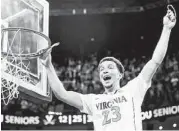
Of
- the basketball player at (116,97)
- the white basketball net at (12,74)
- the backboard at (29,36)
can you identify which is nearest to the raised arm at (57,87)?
the basketball player at (116,97)

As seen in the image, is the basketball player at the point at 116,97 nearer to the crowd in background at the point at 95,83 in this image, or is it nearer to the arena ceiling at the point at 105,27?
the crowd in background at the point at 95,83

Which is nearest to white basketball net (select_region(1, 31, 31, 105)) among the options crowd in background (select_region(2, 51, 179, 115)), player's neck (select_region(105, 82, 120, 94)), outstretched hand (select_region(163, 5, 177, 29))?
player's neck (select_region(105, 82, 120, 94))

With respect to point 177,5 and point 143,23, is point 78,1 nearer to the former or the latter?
point 143,23

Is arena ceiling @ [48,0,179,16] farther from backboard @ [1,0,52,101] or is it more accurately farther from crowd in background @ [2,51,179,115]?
backboard @ [1,0,52,101]

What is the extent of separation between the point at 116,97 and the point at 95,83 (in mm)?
6354

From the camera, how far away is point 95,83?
9.34m

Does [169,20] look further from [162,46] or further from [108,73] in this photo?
[108,73]

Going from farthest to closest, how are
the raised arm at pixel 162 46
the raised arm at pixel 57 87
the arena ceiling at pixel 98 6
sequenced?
the arena ceiling at pixel 98 6
the raised arm at pixel 162 46
the raised arm at pixel 57 87

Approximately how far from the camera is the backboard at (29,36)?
429 cm

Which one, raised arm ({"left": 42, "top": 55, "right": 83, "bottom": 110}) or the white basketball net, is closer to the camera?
raised arm ({"left": 42, "top": 55, "right": 83, "bottom": 110})

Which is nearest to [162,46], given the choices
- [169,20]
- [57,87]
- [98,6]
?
[169,20]

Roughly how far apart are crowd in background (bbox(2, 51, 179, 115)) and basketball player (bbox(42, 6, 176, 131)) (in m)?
5.37

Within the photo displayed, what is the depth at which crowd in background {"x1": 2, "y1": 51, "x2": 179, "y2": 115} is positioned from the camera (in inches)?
331

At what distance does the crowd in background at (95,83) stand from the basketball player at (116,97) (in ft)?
17.6
